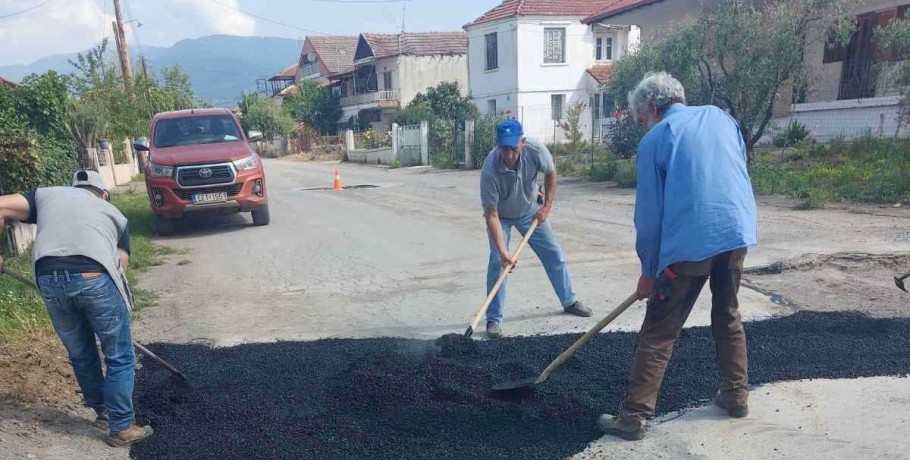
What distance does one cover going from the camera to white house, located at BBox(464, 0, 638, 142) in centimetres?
2850

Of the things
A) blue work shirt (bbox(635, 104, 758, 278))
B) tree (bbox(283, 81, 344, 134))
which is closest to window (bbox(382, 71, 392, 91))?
tree (bbox(283, 81, 344, 134))

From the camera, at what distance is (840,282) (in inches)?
233

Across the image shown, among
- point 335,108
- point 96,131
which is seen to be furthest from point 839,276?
point 335,108

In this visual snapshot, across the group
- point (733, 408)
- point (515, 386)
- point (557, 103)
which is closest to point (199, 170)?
point (515, 386)

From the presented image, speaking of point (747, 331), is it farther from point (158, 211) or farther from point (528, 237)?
point (158, 211)

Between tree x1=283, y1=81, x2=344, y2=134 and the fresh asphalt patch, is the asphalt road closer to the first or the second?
the fresh asphalt patch

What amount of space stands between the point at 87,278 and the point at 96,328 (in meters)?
0.29

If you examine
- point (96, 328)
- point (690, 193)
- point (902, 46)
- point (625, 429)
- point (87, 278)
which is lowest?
point (625, 429)

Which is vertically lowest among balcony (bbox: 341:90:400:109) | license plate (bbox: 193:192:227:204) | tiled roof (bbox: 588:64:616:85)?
license plate (bbox: 193:192:227:204)

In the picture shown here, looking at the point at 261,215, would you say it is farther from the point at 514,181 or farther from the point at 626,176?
the point at 626,176

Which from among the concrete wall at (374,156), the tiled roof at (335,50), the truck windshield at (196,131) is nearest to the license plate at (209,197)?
the truck windshield at (196,131)

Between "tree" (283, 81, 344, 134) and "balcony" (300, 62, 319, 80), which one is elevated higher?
"balcony" (300, 62, 319, 80)

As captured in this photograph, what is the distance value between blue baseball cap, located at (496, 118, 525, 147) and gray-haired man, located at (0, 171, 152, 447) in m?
2.58

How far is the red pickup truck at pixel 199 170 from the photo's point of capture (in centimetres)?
949
